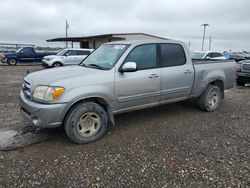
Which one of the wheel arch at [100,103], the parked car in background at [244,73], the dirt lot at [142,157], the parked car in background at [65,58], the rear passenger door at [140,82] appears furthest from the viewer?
the parked car in background at [65,58]

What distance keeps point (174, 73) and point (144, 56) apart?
79 cm

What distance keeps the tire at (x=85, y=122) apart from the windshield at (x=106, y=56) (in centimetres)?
84

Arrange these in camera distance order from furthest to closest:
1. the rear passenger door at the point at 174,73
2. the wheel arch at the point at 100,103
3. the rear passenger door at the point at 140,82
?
the rear passenger door at the point at 174,73 → the rear passenger door at the point at 140,82 → the wheel arch at the point at 100,103

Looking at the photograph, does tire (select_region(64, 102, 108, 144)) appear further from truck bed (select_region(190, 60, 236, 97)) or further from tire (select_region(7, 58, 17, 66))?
tire (select_region(7, 58, 17, 66))

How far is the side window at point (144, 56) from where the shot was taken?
4.14 meters

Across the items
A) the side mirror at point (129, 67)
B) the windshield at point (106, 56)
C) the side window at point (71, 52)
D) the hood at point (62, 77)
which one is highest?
the side window at point (71, 52)

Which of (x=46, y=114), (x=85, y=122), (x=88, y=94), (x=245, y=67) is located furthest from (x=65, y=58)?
(x=46, y=114)

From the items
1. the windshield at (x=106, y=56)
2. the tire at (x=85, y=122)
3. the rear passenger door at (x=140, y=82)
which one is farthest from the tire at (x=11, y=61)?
the tire at (x=85, y=122)

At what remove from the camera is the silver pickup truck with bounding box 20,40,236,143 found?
3381mm

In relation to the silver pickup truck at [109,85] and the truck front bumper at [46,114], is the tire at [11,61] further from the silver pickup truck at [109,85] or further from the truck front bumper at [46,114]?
the truck front bumper at [46,114]

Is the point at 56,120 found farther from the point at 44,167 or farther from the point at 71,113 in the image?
the point at 44,167

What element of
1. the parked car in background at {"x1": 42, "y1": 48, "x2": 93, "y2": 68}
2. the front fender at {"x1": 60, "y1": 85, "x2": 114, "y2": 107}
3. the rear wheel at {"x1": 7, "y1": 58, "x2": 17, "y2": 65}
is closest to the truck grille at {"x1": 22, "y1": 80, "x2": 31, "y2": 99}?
the front fender at {"x1": 60, "y1": 85, "x2": 114, "y2": 107}

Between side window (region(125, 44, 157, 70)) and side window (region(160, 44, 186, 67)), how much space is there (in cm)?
23

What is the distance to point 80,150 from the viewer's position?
349cm
